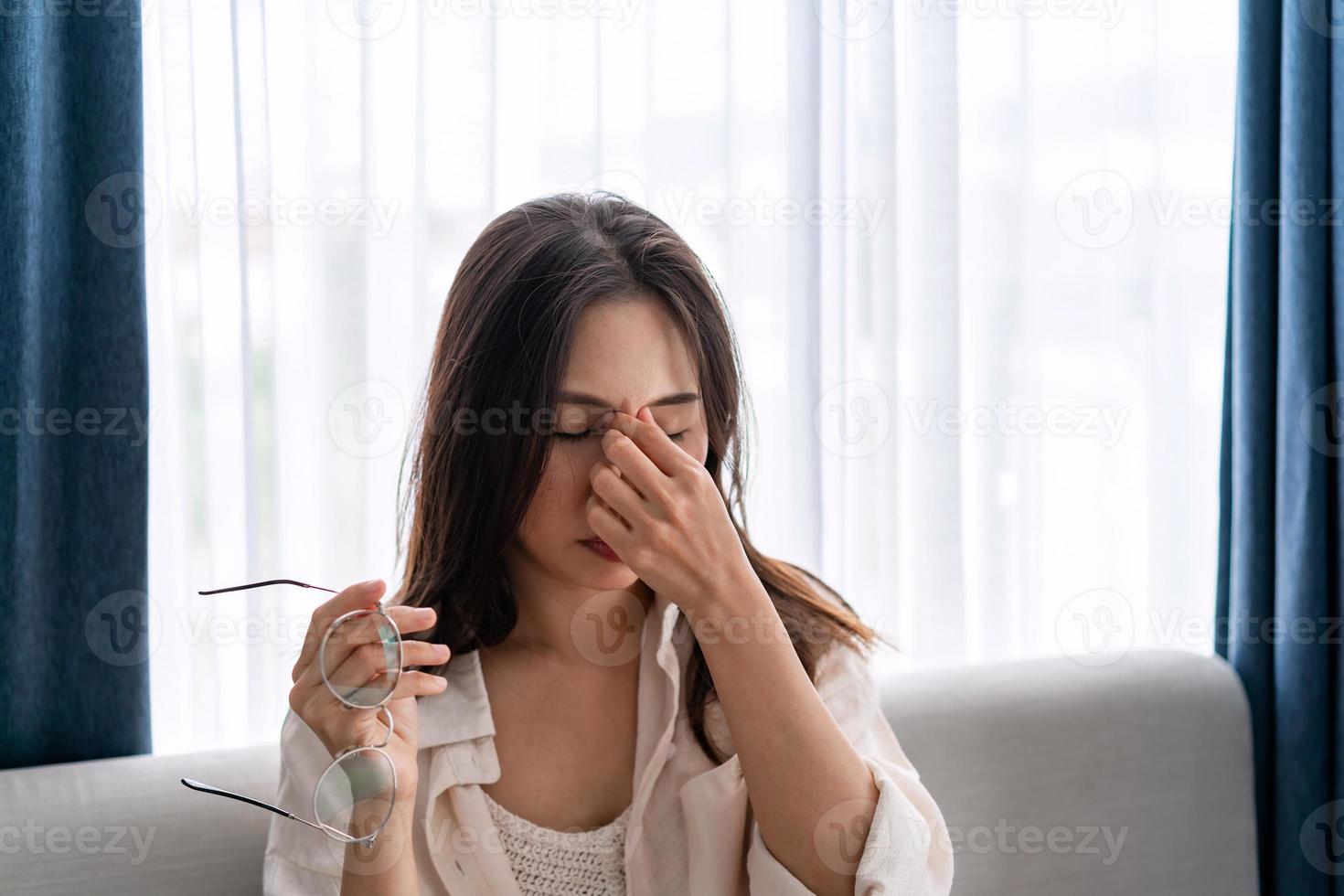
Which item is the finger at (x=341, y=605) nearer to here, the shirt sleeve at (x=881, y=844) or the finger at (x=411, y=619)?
the finger at (x=411, y=619)

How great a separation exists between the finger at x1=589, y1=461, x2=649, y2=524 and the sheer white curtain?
596 millimetres

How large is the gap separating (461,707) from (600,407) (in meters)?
0.41

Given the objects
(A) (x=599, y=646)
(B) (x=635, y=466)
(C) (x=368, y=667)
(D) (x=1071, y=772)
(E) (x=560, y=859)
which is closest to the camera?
(C) (x=368, y=667)

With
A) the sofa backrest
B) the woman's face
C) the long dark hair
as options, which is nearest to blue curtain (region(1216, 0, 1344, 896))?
the sofa backrest

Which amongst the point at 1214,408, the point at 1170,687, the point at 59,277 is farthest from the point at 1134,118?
the point at 59,277

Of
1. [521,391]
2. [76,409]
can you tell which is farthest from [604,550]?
[76,409]

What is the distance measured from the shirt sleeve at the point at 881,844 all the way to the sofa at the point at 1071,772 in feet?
0.83

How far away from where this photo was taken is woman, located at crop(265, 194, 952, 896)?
1116 millimetres

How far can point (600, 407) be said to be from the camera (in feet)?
3.77

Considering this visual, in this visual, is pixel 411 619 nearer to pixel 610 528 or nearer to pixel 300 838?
pixel 610 528

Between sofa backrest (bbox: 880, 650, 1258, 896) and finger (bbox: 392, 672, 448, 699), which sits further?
sofa backrest (bbox: 880, 650, 1258, 896)

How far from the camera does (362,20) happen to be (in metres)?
1.61

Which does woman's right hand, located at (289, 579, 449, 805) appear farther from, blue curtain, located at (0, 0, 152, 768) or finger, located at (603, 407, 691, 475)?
blue curtain, located at (0, 0, 152, 768)

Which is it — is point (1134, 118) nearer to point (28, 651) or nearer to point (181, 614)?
point (181, 614)
